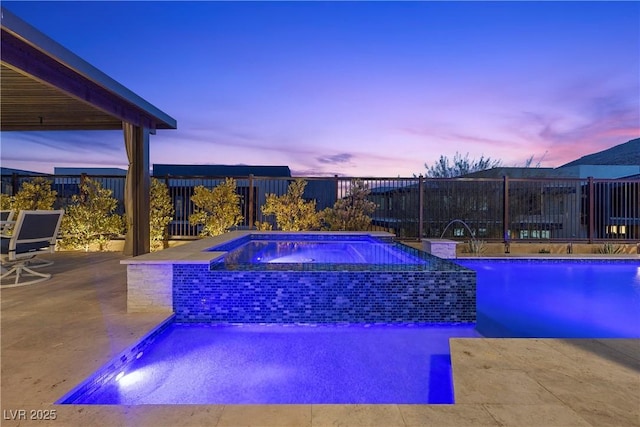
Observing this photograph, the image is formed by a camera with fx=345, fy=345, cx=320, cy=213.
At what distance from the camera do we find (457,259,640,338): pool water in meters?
3.79

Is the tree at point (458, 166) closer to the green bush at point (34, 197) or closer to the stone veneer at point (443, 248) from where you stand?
the stone veneer at point (443, 248)

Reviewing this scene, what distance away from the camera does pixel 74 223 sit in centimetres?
720

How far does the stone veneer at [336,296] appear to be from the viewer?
3678 millimetres

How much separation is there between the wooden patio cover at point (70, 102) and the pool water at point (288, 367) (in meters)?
3.19

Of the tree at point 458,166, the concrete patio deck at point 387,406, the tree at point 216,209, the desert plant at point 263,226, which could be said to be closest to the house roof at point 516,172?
the tree at point 458,166

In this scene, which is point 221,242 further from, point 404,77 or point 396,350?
point 404,77

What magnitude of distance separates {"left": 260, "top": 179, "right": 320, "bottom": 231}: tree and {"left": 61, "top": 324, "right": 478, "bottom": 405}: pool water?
198 inches

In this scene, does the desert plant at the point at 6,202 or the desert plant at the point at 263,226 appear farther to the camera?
the desert plant at the point at 263,226

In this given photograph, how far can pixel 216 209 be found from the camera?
26.9 feet

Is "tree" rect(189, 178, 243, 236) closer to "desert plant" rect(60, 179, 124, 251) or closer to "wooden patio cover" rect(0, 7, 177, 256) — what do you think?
"wooden patio cover" rect(0, 7, 177, 256)

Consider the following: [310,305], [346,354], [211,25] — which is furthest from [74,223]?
[346,354]

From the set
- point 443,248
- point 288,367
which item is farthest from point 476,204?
point 288,367

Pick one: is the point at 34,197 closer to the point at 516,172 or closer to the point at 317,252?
the point at 317,252

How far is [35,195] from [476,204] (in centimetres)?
1132
